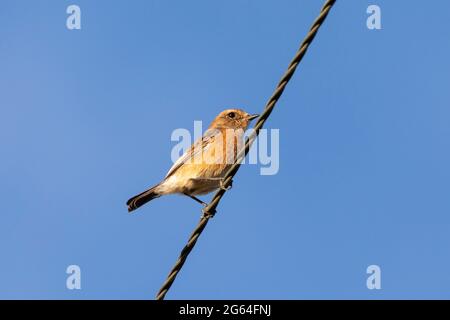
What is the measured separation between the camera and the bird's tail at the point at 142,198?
10.2 metres

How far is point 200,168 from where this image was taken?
10.5m

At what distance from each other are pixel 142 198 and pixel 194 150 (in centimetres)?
128

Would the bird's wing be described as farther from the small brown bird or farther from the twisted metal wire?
the twisted metal wire

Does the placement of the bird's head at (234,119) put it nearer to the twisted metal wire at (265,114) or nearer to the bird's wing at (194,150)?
the bird's wing at (194,150)

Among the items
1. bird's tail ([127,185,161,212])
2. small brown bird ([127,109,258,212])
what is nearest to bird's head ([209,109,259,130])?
small brown bird ([127,109,258,212])

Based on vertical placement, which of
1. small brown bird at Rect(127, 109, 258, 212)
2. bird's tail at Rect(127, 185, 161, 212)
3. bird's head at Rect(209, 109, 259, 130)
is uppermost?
bird's head at Rect(209, 109, 259, 130)

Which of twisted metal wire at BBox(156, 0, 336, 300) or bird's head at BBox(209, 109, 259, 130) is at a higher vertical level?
bird's head at BBox(209, 109, 259, 130)

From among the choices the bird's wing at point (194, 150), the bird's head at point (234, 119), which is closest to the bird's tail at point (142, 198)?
the bird's wing at point (194, 150)

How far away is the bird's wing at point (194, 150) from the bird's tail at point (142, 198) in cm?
46

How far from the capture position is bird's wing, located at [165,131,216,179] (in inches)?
428
